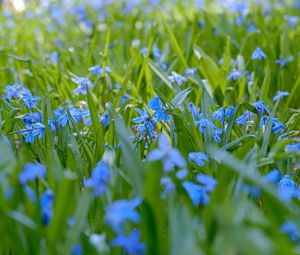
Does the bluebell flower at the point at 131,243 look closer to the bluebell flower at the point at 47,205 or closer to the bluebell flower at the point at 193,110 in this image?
the bluebell flower at the point at 47,205

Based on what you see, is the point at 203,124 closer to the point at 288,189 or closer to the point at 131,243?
the point at 288,189

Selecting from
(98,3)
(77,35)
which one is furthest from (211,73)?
(98,3)

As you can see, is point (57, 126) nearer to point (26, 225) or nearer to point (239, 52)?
point (26, 225)

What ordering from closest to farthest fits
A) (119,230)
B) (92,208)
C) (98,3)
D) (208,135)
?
(119,230)
(92,208)
(208,135)
(98,3)

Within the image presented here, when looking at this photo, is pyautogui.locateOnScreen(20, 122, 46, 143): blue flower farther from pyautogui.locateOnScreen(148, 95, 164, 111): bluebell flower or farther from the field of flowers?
pyautogui.locateOnScreen(148, 95, 164, 111): bluebell flower

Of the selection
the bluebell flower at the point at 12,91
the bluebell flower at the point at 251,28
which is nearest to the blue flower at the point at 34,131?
A: the bluebell flower at the point at 12,91

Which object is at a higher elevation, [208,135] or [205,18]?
[205,18]

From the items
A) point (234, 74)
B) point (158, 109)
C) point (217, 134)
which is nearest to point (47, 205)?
point (158, 109)
